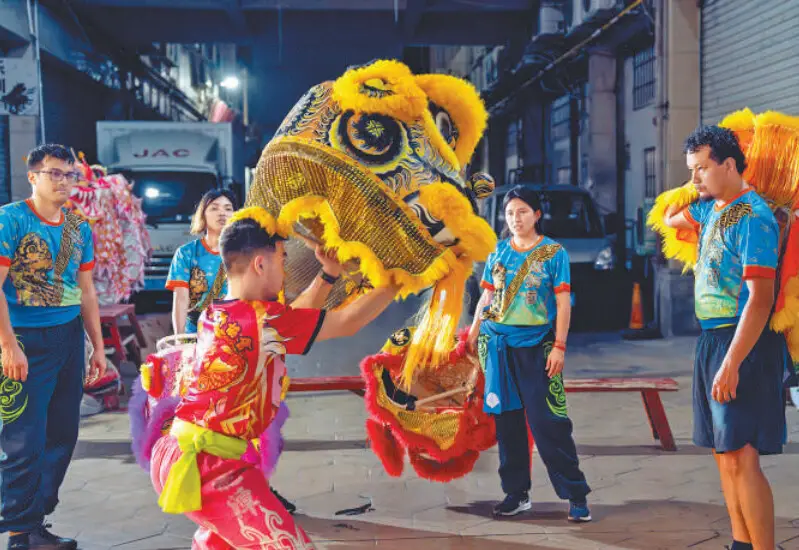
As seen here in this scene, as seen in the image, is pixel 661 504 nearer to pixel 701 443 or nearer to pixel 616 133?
pixel 701 443

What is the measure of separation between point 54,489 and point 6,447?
1.13ft

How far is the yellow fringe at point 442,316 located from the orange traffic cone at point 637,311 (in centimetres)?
900

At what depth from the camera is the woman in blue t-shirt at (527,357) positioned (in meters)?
4.72

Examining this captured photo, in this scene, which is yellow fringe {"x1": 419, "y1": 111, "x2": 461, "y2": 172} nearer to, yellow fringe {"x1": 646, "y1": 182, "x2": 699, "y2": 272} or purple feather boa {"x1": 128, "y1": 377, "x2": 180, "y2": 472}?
yellow fringe {"x1": 646, "y1": 182, "x2": 699, "y2": 272}

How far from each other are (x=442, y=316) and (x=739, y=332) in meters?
1.34

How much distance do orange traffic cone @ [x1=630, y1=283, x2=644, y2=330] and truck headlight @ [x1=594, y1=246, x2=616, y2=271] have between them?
0.57 meters

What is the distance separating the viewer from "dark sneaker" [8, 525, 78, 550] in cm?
434

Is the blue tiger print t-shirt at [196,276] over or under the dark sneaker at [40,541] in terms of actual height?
over

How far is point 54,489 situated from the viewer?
4.51m

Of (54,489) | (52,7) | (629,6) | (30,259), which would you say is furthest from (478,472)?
(52,7)

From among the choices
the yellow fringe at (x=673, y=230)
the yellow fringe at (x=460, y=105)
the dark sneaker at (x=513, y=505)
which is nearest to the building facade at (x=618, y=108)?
the dark sneaker at (x=513, y=505)

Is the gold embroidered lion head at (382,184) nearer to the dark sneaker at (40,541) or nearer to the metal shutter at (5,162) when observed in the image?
the dark sneaker at (40,541)

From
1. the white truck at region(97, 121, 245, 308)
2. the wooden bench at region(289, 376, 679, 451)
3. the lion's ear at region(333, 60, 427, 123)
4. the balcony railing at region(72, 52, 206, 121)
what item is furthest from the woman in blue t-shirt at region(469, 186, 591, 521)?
the balcony railing at region(72, 52, 206, 121)

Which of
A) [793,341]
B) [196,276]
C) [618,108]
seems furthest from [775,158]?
[618,108]
